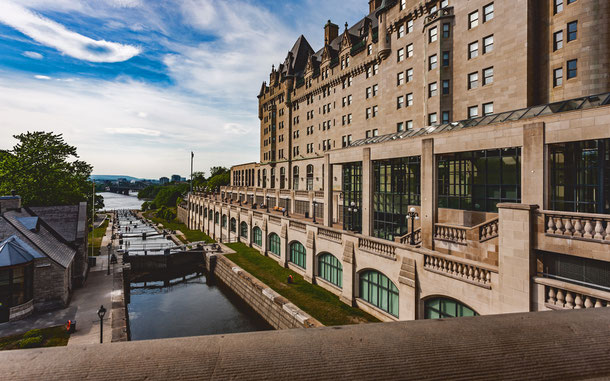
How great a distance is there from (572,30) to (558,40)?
946 mm

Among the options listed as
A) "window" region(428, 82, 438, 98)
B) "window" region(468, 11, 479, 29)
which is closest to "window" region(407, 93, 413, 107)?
"window" region(428, 82, 438, 98)

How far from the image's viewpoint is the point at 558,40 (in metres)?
23.5

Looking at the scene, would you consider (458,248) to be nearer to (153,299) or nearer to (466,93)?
(466,93)

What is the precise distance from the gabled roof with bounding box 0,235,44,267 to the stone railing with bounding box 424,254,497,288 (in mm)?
26458

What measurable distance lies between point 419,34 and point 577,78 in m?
15.4

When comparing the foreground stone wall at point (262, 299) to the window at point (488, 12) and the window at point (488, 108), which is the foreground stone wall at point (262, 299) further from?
the window at point (488, 12)

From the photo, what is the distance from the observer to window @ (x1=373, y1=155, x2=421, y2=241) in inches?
955

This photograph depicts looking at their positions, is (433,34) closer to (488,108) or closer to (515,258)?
(488,108)

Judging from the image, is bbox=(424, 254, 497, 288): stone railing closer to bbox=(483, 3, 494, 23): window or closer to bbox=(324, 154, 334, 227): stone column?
bbox=(324, 154, 334, 227): stone column

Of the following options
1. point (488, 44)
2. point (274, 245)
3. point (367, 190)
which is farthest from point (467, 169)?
point (274, 245)

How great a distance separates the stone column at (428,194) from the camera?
18906 millimetres

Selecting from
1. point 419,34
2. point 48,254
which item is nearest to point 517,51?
point 419,34

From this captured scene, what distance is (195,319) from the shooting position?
28.5 metres

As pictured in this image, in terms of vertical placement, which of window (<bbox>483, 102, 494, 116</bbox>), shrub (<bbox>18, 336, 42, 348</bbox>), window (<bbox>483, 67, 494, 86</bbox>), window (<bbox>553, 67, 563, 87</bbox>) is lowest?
shrub (<bbox>18, 336, 42, 348</bbox>)
